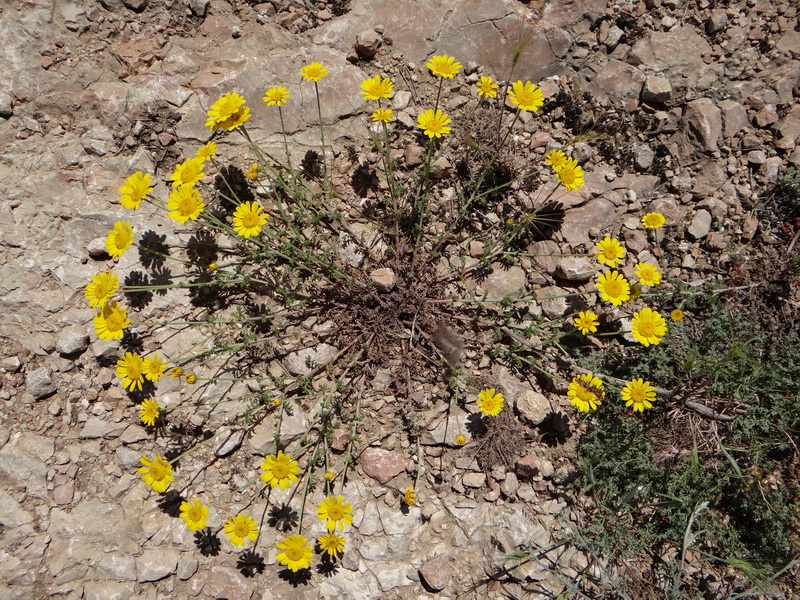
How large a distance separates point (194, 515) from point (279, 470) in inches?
28.3

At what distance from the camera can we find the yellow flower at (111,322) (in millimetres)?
3914

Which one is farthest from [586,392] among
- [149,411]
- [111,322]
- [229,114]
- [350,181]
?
[111,322]

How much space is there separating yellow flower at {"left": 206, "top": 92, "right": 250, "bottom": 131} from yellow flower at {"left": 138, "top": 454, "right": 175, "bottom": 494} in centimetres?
266

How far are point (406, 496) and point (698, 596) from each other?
8.06ft

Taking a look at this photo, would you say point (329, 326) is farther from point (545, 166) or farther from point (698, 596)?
point (698, 596)

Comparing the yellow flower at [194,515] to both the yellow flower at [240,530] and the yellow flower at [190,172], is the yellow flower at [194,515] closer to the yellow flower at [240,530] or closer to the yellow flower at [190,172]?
the yellow flower at [240,530]

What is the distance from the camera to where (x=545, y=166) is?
475 centimetres

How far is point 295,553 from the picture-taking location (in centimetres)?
371

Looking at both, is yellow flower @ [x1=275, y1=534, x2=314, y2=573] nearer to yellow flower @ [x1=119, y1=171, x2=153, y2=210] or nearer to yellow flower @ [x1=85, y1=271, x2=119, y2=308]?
yellow flower @ [x1=85, y1=271, x2=119, y2=308]

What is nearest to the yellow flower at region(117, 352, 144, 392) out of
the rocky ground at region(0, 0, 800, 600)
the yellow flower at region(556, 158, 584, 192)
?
the rocky ground at region(0, 0, 800, 600)

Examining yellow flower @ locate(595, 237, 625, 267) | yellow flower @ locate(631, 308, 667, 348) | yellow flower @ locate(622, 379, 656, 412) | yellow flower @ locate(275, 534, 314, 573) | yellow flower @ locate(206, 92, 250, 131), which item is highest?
yellow flower @ locate(206, 92, 250, 131)

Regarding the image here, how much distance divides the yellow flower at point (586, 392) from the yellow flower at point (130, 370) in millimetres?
3434

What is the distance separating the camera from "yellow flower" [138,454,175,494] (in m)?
3.76

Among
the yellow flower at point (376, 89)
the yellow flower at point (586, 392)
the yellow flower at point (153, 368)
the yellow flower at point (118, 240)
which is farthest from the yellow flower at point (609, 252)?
the yellow flower at point (118, 240)
